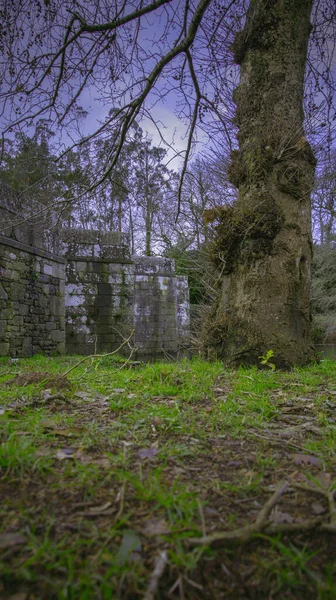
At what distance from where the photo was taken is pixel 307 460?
1856 millimetres

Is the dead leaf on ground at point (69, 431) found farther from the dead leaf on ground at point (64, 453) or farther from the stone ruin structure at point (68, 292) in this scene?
the stone ruin structure at point (68, 292)

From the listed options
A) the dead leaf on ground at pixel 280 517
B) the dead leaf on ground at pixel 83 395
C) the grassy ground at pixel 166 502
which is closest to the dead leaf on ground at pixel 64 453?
the grassy ground at pixel 166 502

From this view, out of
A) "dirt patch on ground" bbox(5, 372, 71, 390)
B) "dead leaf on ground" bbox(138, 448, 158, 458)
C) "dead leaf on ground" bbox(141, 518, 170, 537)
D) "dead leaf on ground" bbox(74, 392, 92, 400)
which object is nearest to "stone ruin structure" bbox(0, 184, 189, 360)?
"dirt patch on ground" bbox(5, 372, 71, 390)

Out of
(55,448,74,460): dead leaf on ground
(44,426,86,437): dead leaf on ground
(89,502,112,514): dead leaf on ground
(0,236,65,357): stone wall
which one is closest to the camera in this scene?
(89,502,112,514): dead leaf on ground

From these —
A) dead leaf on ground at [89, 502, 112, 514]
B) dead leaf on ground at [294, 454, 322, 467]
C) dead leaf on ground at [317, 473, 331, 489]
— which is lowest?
dead leaf on ground at [317, 473, 331, 489]

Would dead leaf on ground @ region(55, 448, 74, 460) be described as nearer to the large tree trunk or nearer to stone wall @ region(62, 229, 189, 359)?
the large tree trunk

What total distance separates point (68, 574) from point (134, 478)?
54cm

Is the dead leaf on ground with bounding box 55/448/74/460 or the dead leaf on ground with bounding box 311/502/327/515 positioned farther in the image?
the dead leaf on ground with bounding box 55/448/74/460

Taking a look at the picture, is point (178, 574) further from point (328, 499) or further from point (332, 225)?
point (332, 225)

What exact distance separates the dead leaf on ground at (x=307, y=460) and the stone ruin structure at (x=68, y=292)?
6.63 meters

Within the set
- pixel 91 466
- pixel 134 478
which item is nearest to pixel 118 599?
pixel 134 478

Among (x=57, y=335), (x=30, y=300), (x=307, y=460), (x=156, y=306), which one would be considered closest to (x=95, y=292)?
(x=57, y=335)

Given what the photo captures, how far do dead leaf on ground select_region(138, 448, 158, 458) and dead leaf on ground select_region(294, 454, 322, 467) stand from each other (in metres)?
0.71

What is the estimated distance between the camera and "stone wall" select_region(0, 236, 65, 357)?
25.6ft
